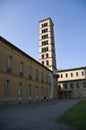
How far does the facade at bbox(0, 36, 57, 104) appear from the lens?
2084 centimetres

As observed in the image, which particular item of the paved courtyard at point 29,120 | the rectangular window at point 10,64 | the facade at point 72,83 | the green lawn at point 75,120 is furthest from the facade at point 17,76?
the facade at point 72,83

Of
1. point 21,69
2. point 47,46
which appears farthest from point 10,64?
point 47,46

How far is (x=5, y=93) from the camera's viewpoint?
20.7 meters

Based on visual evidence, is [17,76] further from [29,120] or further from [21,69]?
[29,120]

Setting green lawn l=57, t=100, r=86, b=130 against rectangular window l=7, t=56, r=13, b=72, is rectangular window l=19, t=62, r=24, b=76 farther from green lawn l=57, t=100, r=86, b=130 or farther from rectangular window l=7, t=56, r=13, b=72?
green lawn l=57, t=100, r=86, b=130

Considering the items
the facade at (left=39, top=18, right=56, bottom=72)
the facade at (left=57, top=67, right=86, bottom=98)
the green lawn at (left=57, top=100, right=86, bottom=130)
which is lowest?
the green lawn at (left=57, top=100, right=86, bottom=130)

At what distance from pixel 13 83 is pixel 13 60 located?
4.09 m

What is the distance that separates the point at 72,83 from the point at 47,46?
737 inches

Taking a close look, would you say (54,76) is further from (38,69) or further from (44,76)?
(38,69)

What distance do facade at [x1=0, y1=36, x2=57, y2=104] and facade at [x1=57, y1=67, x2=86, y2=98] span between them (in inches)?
846

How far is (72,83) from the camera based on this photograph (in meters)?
54.5

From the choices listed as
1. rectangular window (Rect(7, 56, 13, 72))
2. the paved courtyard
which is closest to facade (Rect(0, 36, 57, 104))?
rectangular window (Rect(7, 56, 13, 72))

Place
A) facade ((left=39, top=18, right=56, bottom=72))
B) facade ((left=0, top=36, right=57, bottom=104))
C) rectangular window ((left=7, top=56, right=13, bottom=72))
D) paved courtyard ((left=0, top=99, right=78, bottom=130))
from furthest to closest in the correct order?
facade ((left=39, top=18, right=56, bottom=72)), rectangular window ((left=7, top=56, right=13, bottom=72)), facade ((left=0, top=36, right=57, bottom=104)), paved courtyard ((left=0, top=99, right=78, bottom=130))

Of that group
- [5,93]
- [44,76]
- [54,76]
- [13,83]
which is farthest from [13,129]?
[54,76]
